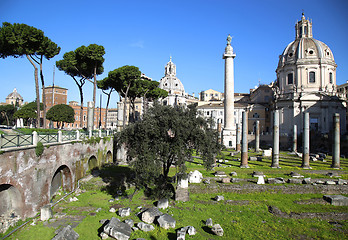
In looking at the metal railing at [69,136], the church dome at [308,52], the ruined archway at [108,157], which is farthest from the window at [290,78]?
the metal railing at [69,136]

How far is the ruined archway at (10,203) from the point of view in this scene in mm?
10734

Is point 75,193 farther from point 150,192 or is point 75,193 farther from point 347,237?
point 347,237

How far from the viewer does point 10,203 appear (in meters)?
11.1

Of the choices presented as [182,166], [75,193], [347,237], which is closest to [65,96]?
[75,193]

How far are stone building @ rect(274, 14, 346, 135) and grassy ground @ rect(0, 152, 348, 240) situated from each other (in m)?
38.4

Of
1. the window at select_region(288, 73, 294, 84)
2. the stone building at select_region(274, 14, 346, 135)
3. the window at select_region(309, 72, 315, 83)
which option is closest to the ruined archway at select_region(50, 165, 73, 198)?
the stone building at select_region(274, 14, 346, 135)

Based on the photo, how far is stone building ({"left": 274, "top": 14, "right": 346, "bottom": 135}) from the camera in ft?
159

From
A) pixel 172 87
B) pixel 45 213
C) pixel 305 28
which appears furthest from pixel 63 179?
pixel 172 87

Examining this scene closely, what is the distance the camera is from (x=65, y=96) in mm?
83812

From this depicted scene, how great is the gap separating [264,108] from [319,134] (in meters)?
20.1

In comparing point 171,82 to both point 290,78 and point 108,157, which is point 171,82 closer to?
point 290,78

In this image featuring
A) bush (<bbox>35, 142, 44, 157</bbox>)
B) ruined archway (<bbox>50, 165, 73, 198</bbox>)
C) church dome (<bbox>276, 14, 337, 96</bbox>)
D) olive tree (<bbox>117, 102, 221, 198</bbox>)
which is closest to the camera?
bush (<bbox>35, 142, 44, 157</bbox>)

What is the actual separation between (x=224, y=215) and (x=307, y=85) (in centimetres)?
4748

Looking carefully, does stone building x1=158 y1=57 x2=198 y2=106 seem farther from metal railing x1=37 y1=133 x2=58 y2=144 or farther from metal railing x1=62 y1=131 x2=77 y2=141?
metal railing x1=37 y1=133 x2=58 y2=144
